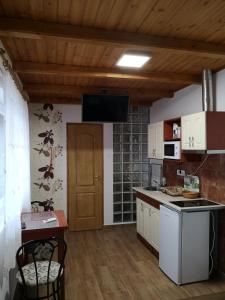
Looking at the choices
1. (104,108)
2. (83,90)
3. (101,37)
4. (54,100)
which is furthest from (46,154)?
(101,37)

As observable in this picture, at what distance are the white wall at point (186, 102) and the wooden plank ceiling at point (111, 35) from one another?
227 mm

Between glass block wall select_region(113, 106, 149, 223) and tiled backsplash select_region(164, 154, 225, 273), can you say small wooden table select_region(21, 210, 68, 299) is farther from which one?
glass block wall select_region(113, 106, 149, 223)

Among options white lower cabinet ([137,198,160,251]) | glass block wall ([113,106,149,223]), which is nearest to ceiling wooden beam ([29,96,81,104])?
glass block wall ([113,106,149,223])

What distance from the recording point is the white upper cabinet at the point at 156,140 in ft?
13.8

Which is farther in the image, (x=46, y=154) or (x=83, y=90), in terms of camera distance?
(x=46, y=154)

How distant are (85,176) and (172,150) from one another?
6.72 ft

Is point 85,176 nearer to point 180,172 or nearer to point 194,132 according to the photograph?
point 180,172

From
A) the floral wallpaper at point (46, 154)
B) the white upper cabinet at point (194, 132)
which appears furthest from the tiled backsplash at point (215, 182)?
the floral wallpaper at point (46, 154)

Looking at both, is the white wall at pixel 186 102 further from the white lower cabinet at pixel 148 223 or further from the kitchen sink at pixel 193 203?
the white lower cabinet at pixel 148 223

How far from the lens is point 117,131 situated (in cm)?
527

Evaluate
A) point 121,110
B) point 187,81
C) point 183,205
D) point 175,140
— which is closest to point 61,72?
point 121,110

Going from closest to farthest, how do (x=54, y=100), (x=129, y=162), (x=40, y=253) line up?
(x=40, y=253), (x=54, y=100), (x=129, y=162)

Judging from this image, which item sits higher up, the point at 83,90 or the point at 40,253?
the point at 83,90

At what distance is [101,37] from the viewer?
2.08 metres
